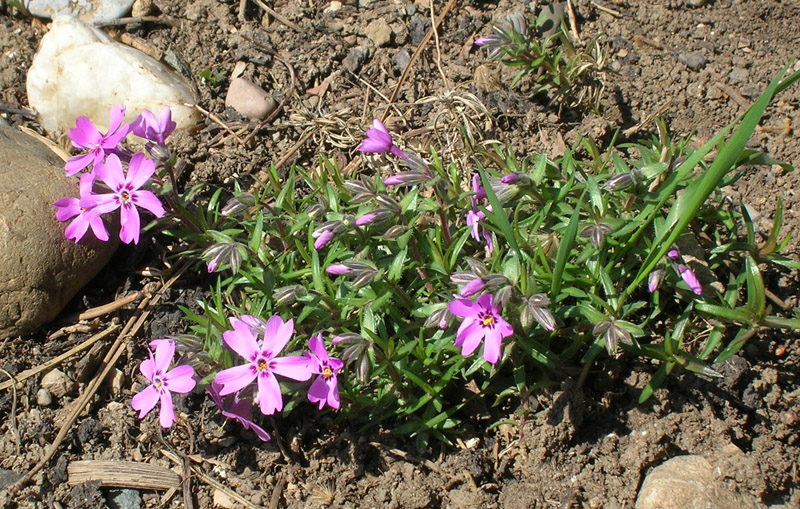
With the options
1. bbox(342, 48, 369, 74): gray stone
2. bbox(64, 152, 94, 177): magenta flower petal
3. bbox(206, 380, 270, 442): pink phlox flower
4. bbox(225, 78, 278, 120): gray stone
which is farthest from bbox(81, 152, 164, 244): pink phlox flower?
bbox(342, 48, 369, 74): gray stone

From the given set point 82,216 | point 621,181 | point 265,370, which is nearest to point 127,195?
point 82,216

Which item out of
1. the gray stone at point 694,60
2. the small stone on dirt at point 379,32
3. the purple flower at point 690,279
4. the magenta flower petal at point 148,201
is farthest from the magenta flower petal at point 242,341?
the gray stone at point 694,60

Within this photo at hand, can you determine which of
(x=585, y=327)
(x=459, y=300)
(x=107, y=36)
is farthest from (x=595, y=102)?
(x=107, y=36)

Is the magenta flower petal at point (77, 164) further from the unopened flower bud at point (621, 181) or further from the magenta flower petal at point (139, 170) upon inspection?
the unopened flower bud at point (621, 181)

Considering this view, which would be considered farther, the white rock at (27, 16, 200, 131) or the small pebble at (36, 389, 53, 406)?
the white rock at (27, 16, 200, 131)

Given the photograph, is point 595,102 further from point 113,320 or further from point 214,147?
point 113,320

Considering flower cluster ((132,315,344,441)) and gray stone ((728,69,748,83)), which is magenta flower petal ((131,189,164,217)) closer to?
flower cluster ((132,315,344,441))
